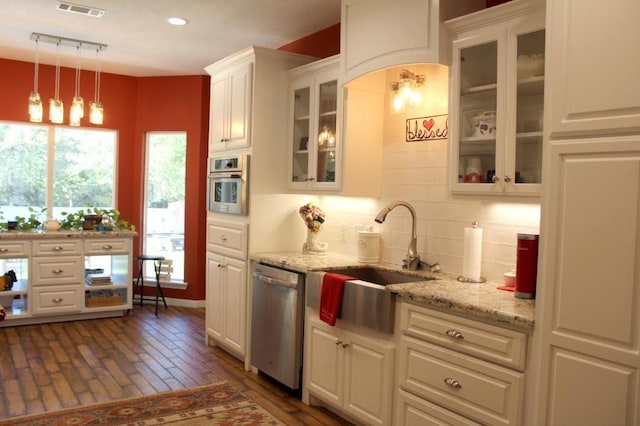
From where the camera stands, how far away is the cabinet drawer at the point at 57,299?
5.33m

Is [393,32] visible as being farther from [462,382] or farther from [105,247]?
[105,247]

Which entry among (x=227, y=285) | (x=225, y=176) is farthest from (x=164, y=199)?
(x=227, y=285)

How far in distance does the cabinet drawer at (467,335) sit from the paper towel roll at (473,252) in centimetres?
49

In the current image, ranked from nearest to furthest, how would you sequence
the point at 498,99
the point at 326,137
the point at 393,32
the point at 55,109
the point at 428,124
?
the point at 498,99 < the point at 393,32 < the point at 428,124 < the point at 326,137 < the point at 55,109

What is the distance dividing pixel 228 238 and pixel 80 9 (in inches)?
83.9

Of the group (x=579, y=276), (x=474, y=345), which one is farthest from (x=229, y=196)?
(x=579, y=276)

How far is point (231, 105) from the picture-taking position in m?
4.45

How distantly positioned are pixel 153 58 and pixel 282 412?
12.9 feet

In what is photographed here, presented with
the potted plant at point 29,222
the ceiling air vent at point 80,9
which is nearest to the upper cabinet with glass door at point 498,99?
the ceiling air vent at point 80,9

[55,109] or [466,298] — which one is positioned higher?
[55,109]

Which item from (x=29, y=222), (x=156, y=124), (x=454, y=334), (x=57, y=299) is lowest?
(x=57, y=299)

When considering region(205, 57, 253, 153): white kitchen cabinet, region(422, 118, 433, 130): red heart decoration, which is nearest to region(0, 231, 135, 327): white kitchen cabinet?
region(205, 57, 253, 153): white kitchen cabinet

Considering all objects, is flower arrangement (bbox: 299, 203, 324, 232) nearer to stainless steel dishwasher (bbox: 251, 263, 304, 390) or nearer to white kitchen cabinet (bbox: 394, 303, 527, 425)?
stainless steel dishwasher (bbox: 251, 263, 304, 390)

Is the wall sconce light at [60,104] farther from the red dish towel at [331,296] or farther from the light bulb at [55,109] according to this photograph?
the red dish towel at [331,296]
